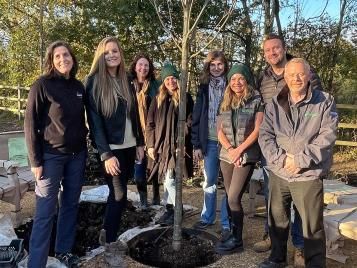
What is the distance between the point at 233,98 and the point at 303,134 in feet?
2.84

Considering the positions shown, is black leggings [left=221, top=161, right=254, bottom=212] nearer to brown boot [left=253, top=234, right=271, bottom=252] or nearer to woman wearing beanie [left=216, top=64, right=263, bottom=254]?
woman wearing beanie [left=216, top=64, right=263, bottom=254]

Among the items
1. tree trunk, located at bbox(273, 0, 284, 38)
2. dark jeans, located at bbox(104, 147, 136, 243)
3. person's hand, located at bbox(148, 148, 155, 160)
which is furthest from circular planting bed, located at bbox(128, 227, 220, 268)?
tree trunk, located at bbox(273, 0, 284, 38)

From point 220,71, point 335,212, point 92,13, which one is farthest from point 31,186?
point 92,13

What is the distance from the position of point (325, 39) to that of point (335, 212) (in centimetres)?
820

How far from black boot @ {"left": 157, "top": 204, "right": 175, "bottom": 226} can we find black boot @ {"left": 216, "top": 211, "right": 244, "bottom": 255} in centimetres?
75

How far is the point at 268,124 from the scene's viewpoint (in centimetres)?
337


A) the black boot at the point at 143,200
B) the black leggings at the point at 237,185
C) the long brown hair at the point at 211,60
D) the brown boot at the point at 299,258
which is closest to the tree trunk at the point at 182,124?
the black leggings at the point at 237,185

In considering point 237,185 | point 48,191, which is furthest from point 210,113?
point 48,191

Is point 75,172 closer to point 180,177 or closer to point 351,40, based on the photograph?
point 180,177

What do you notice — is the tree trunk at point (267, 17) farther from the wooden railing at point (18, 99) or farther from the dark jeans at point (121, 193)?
the wooden railing at point (18, 99)

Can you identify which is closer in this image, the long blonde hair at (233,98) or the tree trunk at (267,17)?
the long blonde hair at (233,98)

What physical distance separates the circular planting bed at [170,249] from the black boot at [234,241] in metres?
0.08

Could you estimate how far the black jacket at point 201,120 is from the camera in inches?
164

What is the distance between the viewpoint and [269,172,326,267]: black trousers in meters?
3.17
